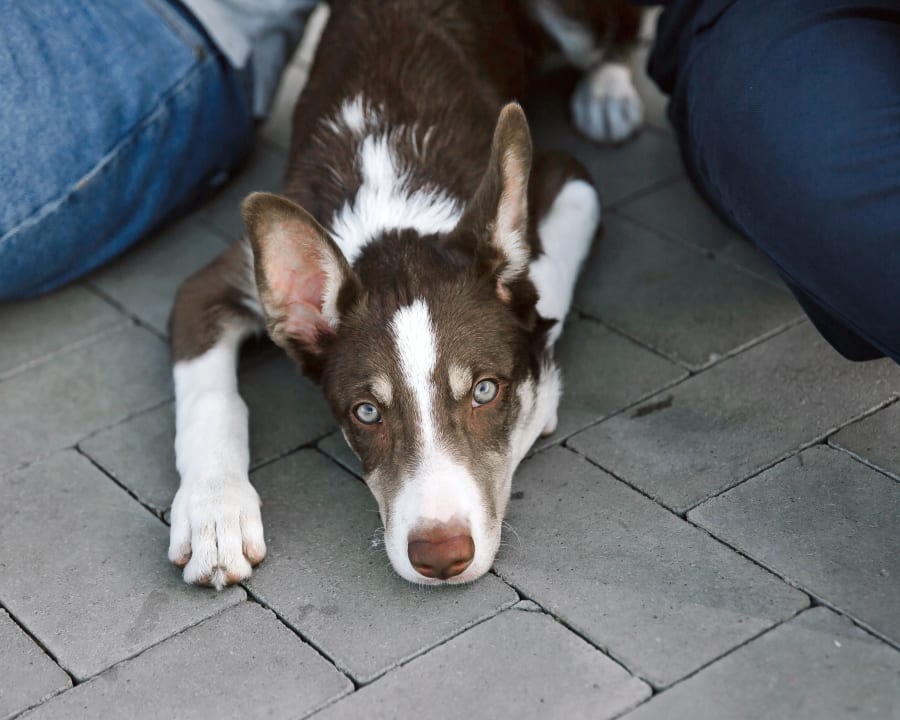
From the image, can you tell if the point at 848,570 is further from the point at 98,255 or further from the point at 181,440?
the point at 98,255

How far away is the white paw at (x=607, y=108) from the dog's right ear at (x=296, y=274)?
2.40 meters

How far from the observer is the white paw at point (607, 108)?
18.4ft

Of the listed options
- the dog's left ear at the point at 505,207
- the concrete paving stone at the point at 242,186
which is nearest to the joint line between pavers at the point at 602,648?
the dog's left ear at the point at 505,207

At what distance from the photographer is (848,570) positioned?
3.27 metres

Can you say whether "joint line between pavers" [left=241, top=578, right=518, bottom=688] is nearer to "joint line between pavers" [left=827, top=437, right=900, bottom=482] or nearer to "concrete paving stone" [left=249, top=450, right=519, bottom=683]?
"concrete paving stone" [left=249, top=450, right=519, bottom=683]

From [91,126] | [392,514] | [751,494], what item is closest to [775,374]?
[751,494]

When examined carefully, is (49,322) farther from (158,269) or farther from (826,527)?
(826,527)

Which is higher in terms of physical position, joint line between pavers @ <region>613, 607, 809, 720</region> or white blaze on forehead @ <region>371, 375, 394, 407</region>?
white blaze on forehead @ <region>371, 375, 394, 407</region>

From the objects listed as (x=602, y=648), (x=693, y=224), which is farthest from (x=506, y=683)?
(x=693, y=224)

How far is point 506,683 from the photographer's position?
9.94 feet

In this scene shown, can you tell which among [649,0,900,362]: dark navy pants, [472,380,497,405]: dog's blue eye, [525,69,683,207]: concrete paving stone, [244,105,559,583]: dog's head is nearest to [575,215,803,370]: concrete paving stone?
[525,69,683,207]: concrete paving stone

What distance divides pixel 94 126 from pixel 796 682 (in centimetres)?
313

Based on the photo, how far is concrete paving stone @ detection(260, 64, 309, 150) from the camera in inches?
232

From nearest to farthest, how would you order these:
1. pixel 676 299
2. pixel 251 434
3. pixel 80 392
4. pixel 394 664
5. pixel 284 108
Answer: pixel 394 664, pixel 251 434, pixel 80 392, pixel 676 299, pixel 284 108
